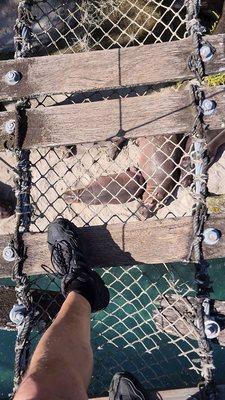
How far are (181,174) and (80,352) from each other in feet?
8.32

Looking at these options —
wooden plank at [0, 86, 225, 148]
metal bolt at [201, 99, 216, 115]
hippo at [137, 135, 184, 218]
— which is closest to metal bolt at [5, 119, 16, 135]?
wooden plank at [0, 86, 225, 148]

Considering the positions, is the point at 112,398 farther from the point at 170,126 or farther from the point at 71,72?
the point at 71,72

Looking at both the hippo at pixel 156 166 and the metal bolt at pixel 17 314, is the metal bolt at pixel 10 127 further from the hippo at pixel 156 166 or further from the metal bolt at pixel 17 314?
the hippo at pixel 156 166

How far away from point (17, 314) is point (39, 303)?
19cm

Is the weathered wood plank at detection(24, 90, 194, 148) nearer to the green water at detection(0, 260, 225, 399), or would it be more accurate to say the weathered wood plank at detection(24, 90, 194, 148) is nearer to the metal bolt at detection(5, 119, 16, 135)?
the metal bolt at detection(5, 119, 16, 135)

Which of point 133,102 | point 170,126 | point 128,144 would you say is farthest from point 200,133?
point 128,144

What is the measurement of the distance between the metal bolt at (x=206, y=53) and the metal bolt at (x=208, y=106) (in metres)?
0.27

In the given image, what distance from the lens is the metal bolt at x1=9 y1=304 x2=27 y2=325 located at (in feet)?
10.0

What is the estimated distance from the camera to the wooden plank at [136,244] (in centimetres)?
302

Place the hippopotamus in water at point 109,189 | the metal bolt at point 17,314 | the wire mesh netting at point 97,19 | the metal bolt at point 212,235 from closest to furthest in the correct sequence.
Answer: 1. the metal bolt at point 212,235
2. the metal bolt at point 17,314
3. the wire mesh netting at point 97,19
4. the hippopotamus in water at point 109,189

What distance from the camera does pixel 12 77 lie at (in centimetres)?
327

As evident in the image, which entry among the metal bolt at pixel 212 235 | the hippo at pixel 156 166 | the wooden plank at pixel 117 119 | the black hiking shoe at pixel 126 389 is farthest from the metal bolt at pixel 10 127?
the black hiking shoe at pixel 126 389

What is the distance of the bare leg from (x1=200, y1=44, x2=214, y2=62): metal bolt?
1.63 meters

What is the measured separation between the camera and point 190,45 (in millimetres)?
3160
